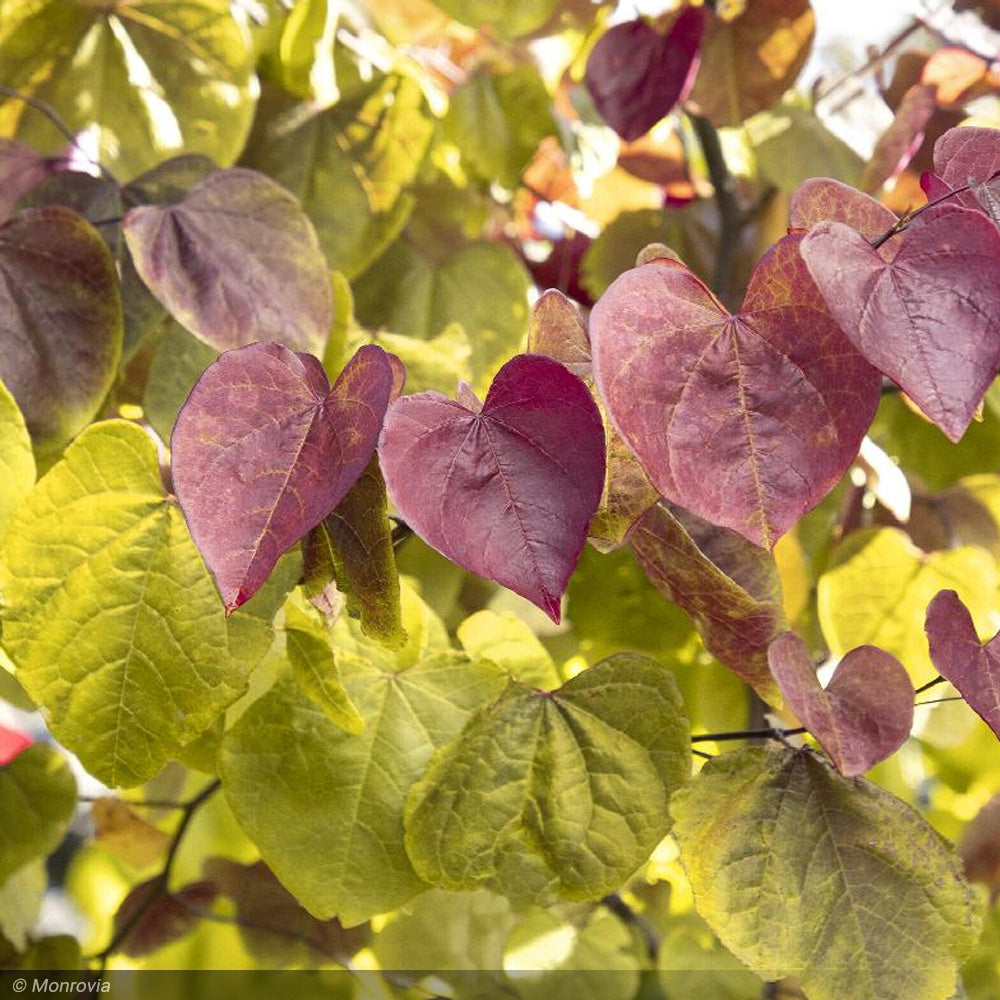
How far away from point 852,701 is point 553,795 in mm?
98

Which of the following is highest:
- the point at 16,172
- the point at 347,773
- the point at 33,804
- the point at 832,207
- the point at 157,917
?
the point at 832,207

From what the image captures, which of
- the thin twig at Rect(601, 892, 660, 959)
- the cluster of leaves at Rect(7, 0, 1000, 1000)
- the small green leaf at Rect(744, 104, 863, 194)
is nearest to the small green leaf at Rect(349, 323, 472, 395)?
the cluster of leaves at Rect(7, 0, 1000, 1000)

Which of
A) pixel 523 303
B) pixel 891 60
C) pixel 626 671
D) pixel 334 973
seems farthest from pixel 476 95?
pixel 334 973

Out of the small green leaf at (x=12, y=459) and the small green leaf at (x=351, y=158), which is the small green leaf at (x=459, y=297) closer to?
the small green leaf at (x=351, y=158)

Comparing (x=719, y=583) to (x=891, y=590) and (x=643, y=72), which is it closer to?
(x=891, y=590)

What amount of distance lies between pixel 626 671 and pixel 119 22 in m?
0.37

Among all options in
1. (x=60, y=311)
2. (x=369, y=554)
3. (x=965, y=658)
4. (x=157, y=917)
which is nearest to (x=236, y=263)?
(x=60, y=311)

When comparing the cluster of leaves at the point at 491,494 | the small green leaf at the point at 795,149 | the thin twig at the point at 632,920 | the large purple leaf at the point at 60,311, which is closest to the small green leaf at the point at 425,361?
the cluster of leaves at the point at 491,494

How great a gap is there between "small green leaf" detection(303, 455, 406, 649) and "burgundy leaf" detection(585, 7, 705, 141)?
31 cm

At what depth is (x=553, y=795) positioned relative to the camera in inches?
15.3

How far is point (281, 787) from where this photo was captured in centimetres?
41

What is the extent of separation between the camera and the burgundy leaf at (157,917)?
623mm

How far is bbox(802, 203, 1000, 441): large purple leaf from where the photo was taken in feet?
0.82

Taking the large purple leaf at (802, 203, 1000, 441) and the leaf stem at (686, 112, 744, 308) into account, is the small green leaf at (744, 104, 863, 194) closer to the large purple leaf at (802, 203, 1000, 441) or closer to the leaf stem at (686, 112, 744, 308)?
the leaf stem at (686, 112, 744, 308)
